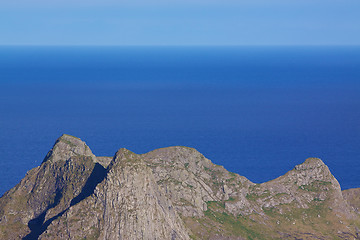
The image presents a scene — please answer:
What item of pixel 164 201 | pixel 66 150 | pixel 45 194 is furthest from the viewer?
pixel 66 150

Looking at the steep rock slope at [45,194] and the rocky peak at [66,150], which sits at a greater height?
the rocky peak at [66,150]

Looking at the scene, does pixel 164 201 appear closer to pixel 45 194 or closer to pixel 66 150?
pixel 45 194

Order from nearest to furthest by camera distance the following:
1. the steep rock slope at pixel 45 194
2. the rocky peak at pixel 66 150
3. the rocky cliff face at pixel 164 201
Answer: the rocky cliff face at pixel 164 201, the steep rock slope at pixel 45 194, the rocky peak at pixel 66 150

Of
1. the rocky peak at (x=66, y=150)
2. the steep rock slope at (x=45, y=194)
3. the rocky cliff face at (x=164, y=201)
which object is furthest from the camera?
the rocky peak at (x=66, y=150)

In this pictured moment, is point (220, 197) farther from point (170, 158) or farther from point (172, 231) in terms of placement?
point (172, 231)

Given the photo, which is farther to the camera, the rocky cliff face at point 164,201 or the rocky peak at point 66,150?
the rocky peak at point 66,150

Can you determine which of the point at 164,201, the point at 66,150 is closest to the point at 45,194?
the point at 66,150
